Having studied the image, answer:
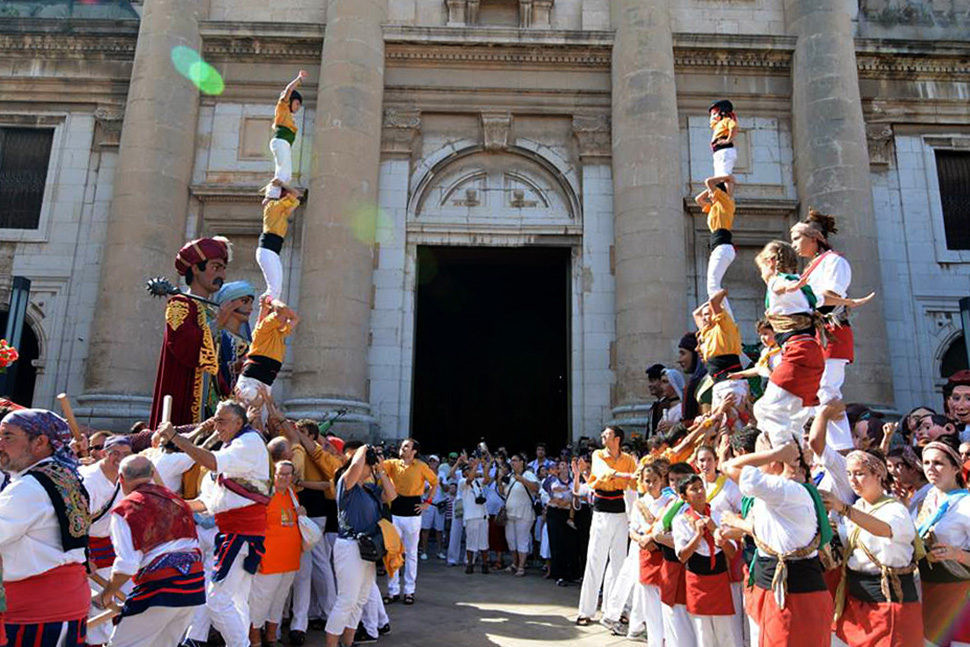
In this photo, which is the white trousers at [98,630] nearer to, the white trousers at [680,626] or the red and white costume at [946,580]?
the white trousers at [680,626]

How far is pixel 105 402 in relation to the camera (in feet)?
50.7

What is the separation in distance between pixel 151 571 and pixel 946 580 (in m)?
5.52

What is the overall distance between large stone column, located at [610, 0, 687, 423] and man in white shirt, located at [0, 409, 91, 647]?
1221 centimetres

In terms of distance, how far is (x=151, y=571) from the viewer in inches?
198

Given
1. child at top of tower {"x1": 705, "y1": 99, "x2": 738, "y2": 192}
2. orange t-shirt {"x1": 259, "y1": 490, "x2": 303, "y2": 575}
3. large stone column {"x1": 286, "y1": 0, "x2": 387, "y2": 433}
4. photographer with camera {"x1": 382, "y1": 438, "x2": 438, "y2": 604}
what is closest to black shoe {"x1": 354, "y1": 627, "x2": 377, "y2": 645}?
orange t-shirt {"x1": 259, "y1": 490, "x2": 303, "y2": 575}

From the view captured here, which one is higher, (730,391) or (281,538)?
(730,391)

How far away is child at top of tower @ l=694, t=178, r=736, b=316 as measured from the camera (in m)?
8.14

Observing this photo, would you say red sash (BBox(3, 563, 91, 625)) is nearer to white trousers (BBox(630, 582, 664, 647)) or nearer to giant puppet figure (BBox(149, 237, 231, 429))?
giant puppet figure (BBox(149, 237, 231, 429))

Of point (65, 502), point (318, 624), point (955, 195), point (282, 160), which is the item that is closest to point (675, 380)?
point (318, 624)

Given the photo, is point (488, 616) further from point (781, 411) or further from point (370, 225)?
point (370, 225)

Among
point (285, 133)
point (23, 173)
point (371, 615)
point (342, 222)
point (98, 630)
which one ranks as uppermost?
point (23, 173)

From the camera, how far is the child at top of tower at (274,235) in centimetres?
846

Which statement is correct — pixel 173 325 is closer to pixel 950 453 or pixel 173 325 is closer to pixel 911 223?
pixel 950 453

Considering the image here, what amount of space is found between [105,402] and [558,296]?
16364 mm
